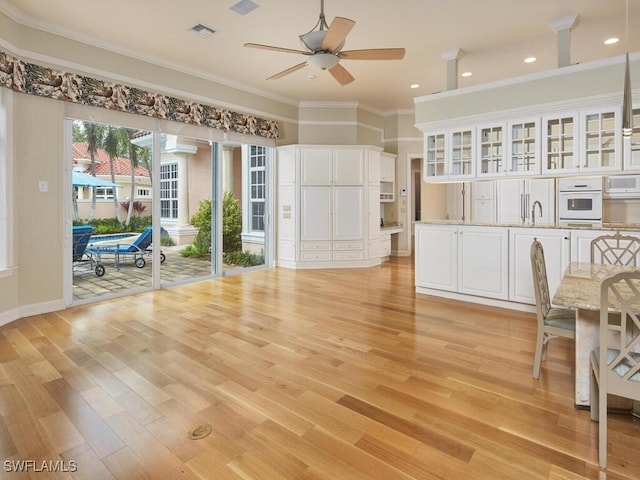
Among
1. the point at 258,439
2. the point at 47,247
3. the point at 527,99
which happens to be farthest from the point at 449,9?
the point at 47,247

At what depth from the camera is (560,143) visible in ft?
13.9

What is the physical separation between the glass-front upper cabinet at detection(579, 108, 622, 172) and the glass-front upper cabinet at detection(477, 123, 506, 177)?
81cm

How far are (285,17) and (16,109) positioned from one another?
3.03 metres

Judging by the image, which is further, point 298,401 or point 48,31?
point 48,31

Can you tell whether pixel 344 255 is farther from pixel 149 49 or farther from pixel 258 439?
pixel 258 439

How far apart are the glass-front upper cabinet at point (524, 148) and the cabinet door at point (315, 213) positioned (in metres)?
3.27

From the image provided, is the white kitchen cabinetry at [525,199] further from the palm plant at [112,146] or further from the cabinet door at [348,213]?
the palm plant at [112,146]

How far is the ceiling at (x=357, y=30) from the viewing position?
3.85 m

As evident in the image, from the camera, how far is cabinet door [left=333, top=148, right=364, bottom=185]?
6.98 meters

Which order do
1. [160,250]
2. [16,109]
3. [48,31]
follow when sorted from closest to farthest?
1. [16,109]
2. [48,31]
3. [160,250]

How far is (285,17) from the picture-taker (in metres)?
4.12

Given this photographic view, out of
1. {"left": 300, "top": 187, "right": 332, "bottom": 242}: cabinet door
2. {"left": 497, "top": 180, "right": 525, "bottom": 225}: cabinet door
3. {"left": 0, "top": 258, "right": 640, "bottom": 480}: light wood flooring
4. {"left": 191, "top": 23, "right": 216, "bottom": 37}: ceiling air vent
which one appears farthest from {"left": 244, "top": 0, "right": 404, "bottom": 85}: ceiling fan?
{"left": 497, "top": 180, "right": 525, "bottom": 225}: cabinet door

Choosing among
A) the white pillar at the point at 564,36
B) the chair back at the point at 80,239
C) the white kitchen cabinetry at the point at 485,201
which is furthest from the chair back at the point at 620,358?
the white kitchen cabinetry at the point at 485,201

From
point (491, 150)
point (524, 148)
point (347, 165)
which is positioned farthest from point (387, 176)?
point (524, 148)
